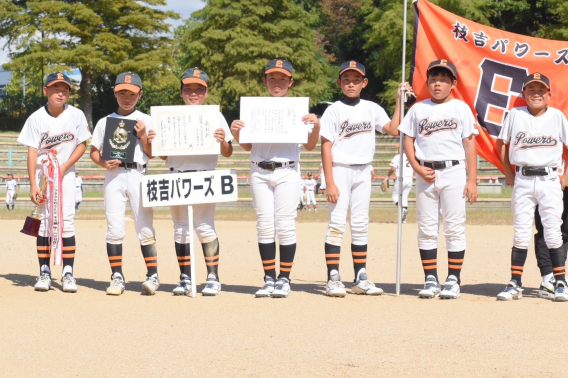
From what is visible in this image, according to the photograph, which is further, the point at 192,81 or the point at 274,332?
the point at 192,81

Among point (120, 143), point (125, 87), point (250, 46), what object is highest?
point (250, 46)

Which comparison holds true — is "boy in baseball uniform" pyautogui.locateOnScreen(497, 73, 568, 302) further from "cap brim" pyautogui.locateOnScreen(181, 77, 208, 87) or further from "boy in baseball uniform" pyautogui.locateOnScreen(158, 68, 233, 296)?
"cap brim" pyautogui.locateOnScreen(181, 77, 208, 87)

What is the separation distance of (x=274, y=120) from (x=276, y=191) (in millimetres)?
675

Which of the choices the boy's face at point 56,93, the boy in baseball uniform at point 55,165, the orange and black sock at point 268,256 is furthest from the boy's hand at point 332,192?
the boy's face at point 56,93

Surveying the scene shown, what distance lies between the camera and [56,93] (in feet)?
25.7

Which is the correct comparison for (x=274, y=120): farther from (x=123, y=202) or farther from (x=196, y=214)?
(x=123, y=202)

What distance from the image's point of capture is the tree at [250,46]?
46.2m

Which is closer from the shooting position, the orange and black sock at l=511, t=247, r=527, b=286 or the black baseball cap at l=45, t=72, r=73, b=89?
the orange and black sock at l=511, t=247, r=527, b=286

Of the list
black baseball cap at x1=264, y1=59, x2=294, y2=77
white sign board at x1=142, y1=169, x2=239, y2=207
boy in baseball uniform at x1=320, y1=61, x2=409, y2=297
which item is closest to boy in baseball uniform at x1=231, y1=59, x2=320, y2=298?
black baseball cap at x1=264, y1=59, x2=294, y2=77

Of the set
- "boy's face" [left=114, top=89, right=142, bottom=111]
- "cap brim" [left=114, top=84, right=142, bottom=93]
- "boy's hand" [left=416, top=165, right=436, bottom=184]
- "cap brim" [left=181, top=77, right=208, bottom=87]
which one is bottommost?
"boy's hand" [left=416, top=165, right=436, bottom=184]

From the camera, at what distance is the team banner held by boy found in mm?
7984

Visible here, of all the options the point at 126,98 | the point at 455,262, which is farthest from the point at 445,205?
the point at 126,98

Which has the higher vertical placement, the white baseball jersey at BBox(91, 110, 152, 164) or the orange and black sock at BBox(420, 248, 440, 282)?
the white baseball jersey at BBox(91, 110, 152, 164)

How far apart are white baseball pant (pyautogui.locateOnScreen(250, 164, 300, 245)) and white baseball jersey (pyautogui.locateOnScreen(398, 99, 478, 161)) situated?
125 centimetres
